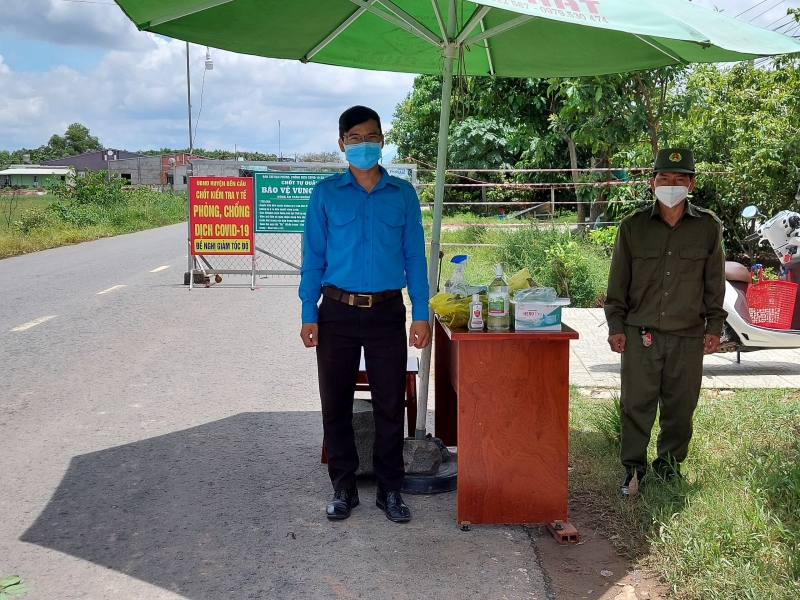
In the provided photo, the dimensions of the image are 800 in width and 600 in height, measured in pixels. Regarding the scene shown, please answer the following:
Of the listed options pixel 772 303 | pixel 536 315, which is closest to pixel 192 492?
pixel 536 315

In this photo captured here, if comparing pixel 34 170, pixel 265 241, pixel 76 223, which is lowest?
pixel 76 223

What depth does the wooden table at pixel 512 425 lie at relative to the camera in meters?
4.19

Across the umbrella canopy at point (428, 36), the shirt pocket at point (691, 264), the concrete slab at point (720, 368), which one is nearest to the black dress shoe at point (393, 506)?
the shirt pocket at point (691, 264)

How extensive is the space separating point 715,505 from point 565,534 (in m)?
0.75

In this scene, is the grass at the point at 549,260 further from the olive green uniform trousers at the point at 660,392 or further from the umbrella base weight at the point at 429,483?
the olive green uniform trousers at the point at 660,392

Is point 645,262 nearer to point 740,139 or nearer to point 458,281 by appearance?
point 458,281

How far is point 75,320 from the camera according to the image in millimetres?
10750

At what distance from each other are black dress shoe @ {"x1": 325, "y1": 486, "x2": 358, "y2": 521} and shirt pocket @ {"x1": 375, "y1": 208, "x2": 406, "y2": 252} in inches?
52.5

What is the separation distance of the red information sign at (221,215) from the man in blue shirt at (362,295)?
8.00 m

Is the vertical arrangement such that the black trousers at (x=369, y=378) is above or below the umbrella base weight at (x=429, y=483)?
above

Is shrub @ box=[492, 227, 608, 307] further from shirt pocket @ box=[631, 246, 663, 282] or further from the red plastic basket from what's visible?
shirt pocket @ box=[631, 246, 663, 282]

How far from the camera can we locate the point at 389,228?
4422 mm

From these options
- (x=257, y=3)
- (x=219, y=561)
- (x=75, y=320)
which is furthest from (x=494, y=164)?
(x=219, y=561)

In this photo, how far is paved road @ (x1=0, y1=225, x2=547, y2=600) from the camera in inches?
147
